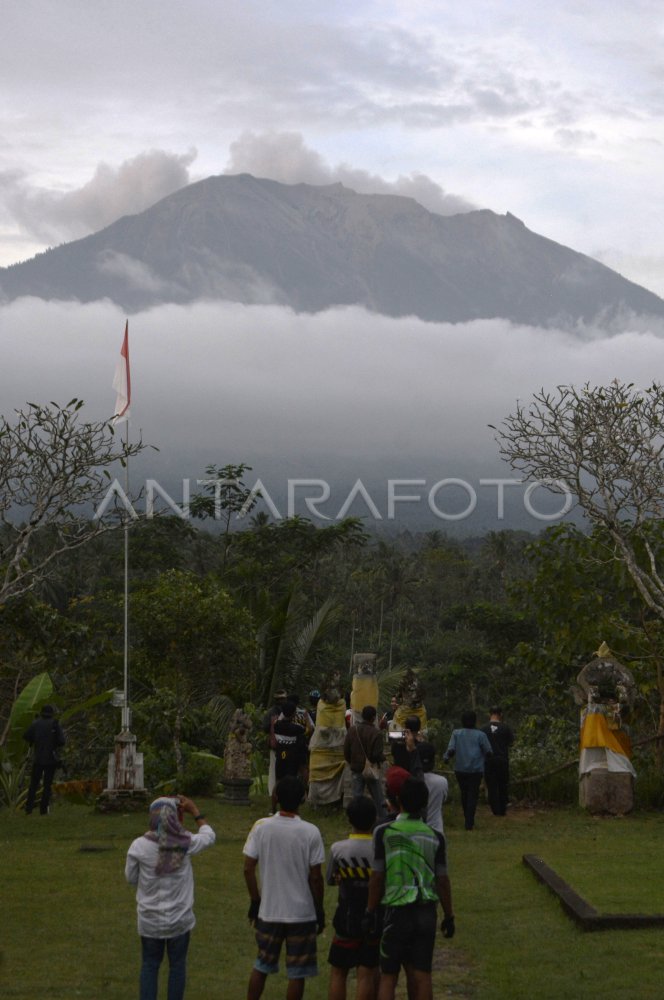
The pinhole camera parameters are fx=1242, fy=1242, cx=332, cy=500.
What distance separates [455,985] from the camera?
8.06 meters

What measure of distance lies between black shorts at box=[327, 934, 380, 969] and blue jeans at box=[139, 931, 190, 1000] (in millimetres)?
831

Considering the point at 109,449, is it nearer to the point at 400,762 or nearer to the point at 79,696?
the point at 400,762

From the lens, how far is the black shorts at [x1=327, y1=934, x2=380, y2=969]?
6543 millimetres

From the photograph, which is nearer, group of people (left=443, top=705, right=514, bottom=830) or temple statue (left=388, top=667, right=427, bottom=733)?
group of people (left=443, top=705, right=514, bottom=830)

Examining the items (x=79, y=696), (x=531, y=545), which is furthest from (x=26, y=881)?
(x=79, y=696)

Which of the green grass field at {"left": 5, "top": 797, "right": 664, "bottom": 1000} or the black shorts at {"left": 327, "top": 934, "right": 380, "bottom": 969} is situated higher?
the black shorts at {"left": 327, "top": 934, "right": 380, "bottom": 969}

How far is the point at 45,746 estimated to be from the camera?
15.9 m

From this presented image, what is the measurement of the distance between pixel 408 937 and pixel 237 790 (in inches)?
437

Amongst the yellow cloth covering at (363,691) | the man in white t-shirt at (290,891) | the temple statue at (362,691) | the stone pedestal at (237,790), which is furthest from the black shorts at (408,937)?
the stone pedestal at (237,790)

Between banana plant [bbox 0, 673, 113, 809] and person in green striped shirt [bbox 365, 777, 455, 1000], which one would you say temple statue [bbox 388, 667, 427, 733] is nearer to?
banana plant [bbox 0, 673, 113, 809]

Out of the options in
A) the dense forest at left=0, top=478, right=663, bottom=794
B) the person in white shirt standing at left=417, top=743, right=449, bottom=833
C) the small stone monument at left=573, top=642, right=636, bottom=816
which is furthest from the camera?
the dense forest at left=0, top=478, right=663, bottom=794

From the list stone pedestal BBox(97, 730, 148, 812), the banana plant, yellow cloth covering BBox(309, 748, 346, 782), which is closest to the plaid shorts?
yellow cloth covering BBox(309, 748, 346, 782)

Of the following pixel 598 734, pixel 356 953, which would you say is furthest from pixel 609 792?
pixel 356 953

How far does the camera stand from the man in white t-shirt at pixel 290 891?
6.54 metres
